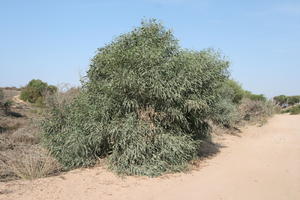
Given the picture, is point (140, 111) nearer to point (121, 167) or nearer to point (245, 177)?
point (121, 167)

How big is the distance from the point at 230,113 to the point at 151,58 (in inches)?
369

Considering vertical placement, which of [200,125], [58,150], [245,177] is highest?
[200,125]

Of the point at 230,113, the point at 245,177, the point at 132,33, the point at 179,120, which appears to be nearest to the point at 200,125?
the point at 179,120

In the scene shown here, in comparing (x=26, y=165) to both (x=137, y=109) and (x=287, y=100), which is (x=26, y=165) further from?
(x=287, y=100)

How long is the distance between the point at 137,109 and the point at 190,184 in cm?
233

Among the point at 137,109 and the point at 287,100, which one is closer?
the point at 137,109

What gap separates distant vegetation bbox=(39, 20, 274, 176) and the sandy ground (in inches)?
19.9

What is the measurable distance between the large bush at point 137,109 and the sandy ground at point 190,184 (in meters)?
0.51

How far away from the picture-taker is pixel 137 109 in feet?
24.4

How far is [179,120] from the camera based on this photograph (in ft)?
25.6

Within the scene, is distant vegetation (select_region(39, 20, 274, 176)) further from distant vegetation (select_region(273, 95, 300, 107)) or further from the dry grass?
distant vegetation (select_region(273, 95, 300, 107))

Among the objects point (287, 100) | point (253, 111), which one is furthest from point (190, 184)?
point (287, 100)

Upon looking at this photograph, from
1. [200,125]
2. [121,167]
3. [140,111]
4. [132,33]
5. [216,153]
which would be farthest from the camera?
[216,153]

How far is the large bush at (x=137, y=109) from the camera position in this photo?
7094 millimetres
